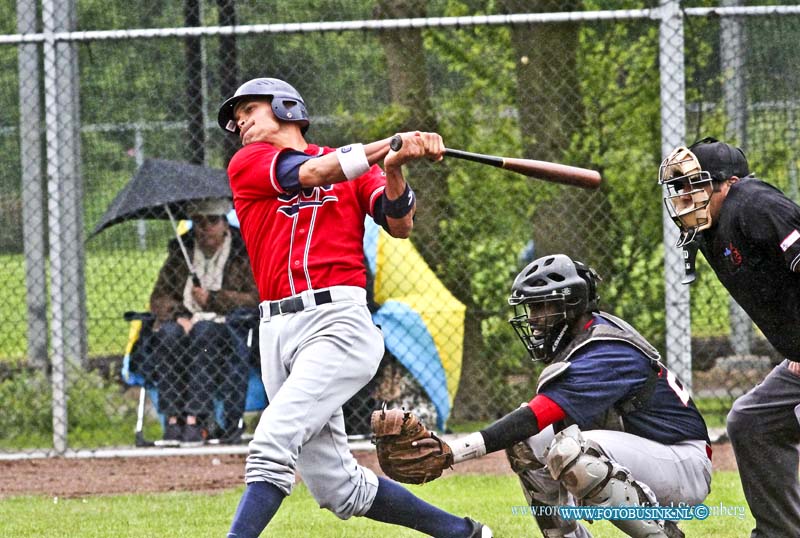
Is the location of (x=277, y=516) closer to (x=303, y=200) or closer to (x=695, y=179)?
(x=303, y=200)

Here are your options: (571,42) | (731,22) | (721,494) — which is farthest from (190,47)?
(721,494)

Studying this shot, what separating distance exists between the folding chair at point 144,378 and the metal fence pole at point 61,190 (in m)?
0.35

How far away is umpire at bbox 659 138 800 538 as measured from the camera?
3.97m

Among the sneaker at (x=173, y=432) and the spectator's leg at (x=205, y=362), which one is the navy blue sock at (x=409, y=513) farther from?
the sneaker at (x=173, y=432)

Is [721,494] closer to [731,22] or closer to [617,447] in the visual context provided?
[617,447]

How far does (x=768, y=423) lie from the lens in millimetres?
4281

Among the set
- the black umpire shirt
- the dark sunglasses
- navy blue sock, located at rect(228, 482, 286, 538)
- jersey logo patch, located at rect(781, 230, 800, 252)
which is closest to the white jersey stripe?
navy blue sock, located at rect(228, 482, 286, 538)

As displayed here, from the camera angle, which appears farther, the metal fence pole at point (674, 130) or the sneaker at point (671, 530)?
the metal fence pole at point (674, 130)

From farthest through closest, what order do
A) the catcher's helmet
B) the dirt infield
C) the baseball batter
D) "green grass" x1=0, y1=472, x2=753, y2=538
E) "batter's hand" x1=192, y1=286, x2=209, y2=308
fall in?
"batter's hand" x1=192, y1=286, x2=209, y2=308, the dirt infield, "green grass" x1=0, y1=472, x2=753, y2=538, the catcher's helmet, the baseball batter

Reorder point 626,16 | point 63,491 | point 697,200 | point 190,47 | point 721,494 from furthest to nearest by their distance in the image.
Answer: point 190,47 → point 626,16 → point 63,491 → point 721,494 → point 697,200

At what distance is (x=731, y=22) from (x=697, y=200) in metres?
3.41

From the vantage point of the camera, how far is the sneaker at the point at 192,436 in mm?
7200

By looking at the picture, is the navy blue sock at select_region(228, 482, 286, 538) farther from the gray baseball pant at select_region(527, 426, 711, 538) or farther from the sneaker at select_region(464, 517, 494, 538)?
the gray baseball pant at select_region(527, 426, 711, 538)

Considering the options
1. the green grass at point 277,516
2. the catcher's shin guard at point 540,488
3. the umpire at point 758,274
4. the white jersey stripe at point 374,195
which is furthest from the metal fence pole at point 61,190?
the umpire at point 758,274
